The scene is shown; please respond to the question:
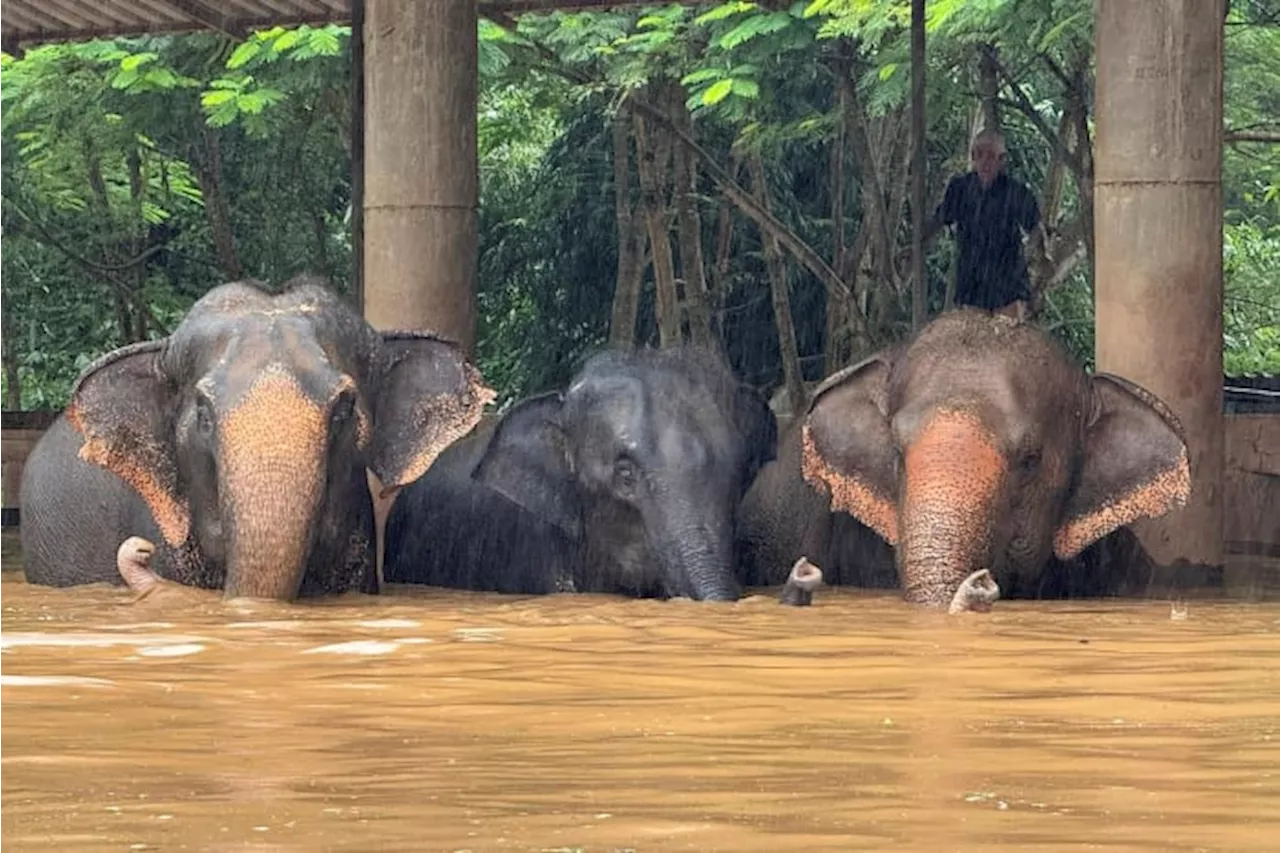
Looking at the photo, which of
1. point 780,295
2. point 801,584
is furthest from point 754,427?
point 780,295

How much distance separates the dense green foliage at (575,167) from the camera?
57.7 ft

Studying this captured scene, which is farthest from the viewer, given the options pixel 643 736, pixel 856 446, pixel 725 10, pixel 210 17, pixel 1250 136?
pixel 1250 136

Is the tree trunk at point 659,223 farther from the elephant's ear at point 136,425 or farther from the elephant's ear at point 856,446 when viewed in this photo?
the elephant's ear at point 136,425

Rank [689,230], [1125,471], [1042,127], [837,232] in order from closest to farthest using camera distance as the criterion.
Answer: [1125,471] → [1042,127] → [837,232] → [689,230]

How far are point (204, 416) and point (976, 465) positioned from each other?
2673 mm

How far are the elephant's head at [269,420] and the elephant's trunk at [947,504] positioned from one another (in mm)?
1836

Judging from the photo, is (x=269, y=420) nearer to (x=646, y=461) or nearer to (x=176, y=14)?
(x=646, y=461)

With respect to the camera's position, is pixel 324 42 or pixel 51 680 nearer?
pixel 51 680

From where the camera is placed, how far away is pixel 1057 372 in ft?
33.7

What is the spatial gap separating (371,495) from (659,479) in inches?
46.5

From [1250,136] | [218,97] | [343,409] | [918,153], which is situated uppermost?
[218,97]

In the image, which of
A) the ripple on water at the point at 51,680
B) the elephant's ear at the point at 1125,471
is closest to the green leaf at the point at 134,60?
the elephant's ear at the point at 1125,471

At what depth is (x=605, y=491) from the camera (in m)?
10.3

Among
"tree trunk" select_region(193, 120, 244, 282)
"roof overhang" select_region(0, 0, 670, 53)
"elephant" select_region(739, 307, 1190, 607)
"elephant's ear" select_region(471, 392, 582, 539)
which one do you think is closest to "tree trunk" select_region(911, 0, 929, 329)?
"roof overhang" select_region(0, 0, 670, 53)
